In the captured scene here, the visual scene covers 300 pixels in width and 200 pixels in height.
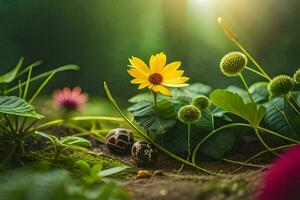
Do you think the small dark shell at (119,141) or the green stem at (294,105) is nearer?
the green stem at (294,105)

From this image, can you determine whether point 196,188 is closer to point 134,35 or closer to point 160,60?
point 160,60

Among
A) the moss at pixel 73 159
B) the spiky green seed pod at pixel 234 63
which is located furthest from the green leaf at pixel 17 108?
the spiky green seed pod at pixel 234 63

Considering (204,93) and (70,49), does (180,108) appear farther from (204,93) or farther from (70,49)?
(70,49)

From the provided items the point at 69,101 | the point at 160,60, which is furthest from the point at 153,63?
the point at 69,101

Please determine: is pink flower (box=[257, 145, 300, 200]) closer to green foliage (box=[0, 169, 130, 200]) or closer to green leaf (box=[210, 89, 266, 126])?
green foliage (box=[0, 169, 130, 200])

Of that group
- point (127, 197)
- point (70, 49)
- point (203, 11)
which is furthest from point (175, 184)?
point (70, 49)

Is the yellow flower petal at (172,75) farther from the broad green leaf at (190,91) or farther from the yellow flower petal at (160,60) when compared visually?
the broad green leaf at (190,91)
